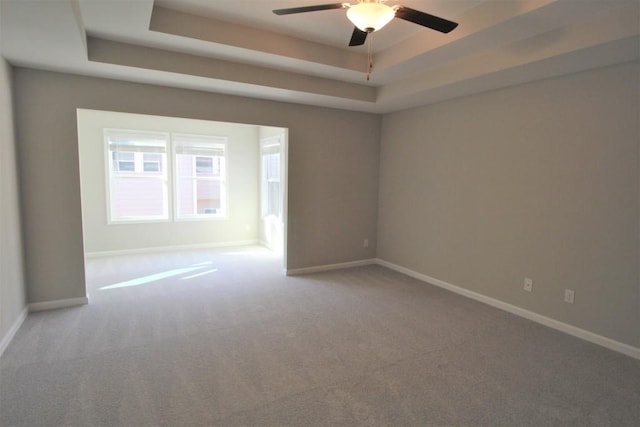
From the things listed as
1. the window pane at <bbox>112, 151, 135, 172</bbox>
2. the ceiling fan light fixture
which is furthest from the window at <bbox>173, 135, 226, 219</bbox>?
the ceiling fan light fixture

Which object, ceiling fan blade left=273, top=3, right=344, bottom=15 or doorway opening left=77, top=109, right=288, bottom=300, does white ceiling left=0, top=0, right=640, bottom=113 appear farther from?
doorway opening left=77, top=109, right=288, bottom=300

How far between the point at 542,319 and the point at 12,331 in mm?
4818

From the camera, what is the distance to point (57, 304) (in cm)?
349

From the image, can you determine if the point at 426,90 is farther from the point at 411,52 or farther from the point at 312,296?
the point at 312,296

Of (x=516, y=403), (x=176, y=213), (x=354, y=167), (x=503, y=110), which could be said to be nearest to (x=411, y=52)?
(x=503, y=110)

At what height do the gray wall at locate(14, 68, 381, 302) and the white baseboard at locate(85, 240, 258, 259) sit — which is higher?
the gray wall at locate(14, 68, 381, 302)

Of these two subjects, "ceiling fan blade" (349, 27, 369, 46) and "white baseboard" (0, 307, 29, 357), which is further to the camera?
"white baseboard" (0, 307, 29, 357)

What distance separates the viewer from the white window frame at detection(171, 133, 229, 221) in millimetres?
6145

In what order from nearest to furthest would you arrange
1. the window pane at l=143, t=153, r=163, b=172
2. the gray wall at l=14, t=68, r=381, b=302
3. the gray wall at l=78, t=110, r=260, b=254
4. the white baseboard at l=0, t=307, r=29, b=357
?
the white baseboard at l=0, t=307, r=29, b=357 < the gray wall at l=14, t=68, r=381, b=302 < the gray wall at l=78, t=110, r=260, b=254 < the window pane at l=143, t=153, r=163, b=172

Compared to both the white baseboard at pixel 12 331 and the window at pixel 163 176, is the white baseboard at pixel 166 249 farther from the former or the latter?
the white baseboard at pixel 12 331

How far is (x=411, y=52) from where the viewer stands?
3.19 m

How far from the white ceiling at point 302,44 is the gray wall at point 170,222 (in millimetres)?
1760

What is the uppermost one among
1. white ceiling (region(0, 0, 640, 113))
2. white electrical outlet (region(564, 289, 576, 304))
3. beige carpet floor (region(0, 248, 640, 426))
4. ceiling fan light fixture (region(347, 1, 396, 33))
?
white ceiling (region(0, 0, 640, 113))

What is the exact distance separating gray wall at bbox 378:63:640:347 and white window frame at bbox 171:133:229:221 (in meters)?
3.57
